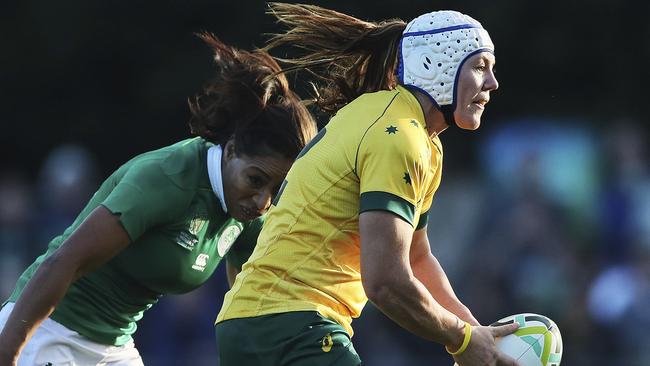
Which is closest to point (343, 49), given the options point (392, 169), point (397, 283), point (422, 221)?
point (422, 221)

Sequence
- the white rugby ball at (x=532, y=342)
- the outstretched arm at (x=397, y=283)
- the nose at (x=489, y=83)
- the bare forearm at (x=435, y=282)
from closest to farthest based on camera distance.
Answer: the outstretched arm at (x=397, y=283)
the white rugby ball at (x=532, y=342)
the nose at (x=489, y=83)
the bare forearm at (x=435, y=282)

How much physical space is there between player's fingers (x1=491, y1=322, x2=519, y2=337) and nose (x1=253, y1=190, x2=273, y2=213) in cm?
106

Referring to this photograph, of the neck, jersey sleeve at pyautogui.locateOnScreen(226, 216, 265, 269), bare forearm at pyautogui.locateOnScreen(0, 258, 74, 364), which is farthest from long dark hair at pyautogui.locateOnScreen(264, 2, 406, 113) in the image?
bare forearm at pyautogui.locateOnScreen(0, 258, 74, 364)

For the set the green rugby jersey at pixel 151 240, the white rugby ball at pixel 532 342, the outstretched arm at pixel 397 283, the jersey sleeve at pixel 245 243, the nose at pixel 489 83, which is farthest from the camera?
the jersey sleeve at pixel 245 243

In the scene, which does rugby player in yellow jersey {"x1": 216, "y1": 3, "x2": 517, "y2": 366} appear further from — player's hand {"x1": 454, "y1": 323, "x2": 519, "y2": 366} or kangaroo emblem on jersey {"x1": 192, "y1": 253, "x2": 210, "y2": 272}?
kangaroo emblem on jersey {"x1": 192, "y1": 253, "x2": 210, "y2": 272}

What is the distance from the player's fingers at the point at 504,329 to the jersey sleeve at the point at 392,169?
1.69ft

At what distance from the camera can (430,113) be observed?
4.44 m

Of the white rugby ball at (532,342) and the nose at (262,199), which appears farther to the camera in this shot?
the nose at (262,199)

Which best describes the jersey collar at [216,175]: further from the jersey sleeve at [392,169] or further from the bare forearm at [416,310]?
the bare forearm at [416,310]

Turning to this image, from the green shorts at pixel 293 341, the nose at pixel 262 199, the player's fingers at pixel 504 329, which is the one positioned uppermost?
the nose at pixel 262 199

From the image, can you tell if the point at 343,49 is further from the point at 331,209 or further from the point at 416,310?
the point at 416,310

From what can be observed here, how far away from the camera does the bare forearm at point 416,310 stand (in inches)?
159

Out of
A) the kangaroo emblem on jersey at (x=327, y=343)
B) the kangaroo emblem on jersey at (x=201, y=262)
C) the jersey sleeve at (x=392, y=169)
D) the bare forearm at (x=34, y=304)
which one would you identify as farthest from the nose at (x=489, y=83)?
the bare forearm at (x=34, y=304)

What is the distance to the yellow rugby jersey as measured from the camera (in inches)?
162
